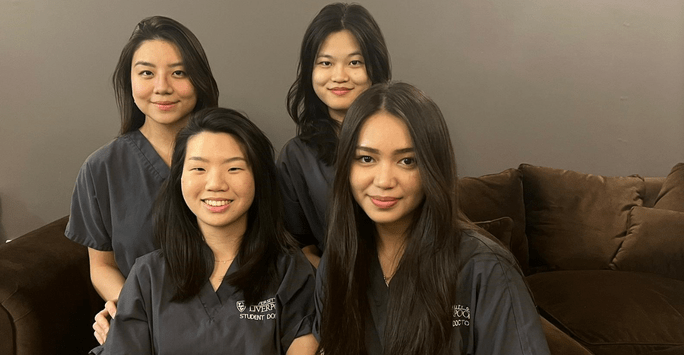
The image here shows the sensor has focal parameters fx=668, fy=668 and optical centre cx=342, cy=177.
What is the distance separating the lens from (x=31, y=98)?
260 centimetres

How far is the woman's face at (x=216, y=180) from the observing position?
1.53 meters

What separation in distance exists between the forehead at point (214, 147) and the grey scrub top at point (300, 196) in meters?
0.45

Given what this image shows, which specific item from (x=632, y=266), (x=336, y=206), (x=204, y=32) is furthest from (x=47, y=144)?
(x=632, y=266)

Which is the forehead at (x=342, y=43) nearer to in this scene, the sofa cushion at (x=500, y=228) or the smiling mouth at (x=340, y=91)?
the smiling mouth at (x=340, y=91)

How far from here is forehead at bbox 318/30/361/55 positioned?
6.18 ft

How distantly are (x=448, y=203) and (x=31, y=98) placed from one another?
1910 millimetres

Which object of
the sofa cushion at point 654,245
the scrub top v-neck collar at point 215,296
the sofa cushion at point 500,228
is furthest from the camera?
the sofa cushion at point 654,245

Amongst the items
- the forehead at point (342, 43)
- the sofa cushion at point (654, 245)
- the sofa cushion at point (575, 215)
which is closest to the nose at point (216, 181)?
the forehead at point (342, 43)

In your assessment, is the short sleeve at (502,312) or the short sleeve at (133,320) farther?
the short sleeve at (133,320)

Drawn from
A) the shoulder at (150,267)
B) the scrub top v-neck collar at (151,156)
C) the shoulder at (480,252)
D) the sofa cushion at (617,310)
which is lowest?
the sofa cushion at (617,310)

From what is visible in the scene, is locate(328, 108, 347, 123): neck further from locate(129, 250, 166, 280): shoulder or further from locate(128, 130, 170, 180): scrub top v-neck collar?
locate(129, 250, 166, 280): shoulder

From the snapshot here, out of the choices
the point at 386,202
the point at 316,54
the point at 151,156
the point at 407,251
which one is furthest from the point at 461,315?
the point at 151,156

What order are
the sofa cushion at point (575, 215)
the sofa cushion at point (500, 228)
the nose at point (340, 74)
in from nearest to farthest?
1. the nose at point (340, 74)
2. the sofa cushion at point (500, 228)
3. the sofa cushion at point (575, 215)

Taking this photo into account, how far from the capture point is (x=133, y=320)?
1562mm
